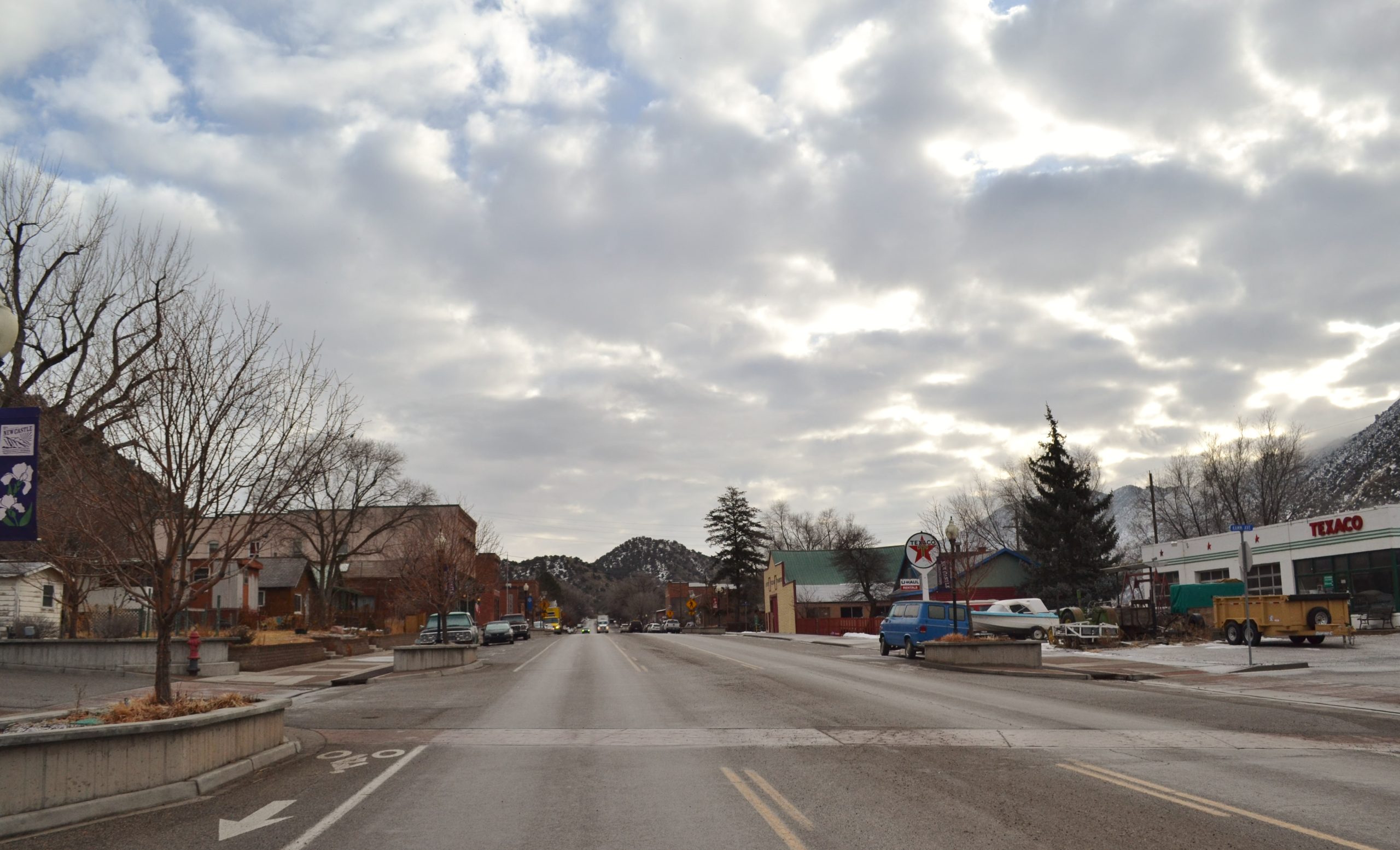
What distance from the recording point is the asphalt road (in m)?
7.67

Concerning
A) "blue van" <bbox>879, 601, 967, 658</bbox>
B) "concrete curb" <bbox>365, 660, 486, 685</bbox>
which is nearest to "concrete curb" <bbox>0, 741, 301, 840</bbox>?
"concrete curb" <bbox>365, 660, 486, 685</bbox>

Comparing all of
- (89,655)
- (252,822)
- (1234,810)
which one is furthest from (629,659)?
(1234,810)

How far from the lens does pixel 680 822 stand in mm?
8109

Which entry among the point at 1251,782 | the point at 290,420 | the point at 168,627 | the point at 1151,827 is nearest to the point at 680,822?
the point at 1151,827

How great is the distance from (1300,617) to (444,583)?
28.4m

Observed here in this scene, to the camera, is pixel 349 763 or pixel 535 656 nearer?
pixel 349 763

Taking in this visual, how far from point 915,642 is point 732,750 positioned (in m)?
21.2

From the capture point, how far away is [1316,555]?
42.0 metres

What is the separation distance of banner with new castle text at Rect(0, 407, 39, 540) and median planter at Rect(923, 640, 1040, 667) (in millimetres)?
23049

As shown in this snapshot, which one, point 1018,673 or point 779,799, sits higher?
point 779,799

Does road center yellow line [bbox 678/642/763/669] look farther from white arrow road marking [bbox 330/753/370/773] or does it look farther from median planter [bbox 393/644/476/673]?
white arrow road marking [bbox 330/753/370/773]

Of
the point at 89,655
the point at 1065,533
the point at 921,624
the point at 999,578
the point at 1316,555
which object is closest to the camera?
the point at 89,655

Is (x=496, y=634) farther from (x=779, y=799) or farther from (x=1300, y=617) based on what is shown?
(x=779, y=799)

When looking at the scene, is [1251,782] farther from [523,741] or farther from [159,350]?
[159,350]
